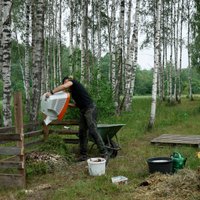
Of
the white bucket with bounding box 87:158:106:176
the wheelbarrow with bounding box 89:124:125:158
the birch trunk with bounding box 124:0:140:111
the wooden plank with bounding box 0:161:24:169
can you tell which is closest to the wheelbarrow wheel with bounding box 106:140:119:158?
the wheelbarrow with bounding box 89:124:125:158

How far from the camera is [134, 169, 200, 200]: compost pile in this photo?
5.97m

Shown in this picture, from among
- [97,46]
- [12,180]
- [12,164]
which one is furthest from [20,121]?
[97,46]

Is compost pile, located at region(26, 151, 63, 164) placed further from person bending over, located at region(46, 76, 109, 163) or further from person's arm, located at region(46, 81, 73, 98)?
person's arm, located at region(46, 81, 73, 98)

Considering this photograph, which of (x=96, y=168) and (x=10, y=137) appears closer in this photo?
(x=10, y=137)

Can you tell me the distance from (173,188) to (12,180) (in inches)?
111

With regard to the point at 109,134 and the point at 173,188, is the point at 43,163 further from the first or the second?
the point at 173,188

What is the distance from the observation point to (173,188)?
6.20 metres

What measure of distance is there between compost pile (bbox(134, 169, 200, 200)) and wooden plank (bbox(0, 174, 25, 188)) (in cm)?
206

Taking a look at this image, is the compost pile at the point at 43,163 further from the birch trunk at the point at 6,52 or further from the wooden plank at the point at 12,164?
the birch trunk at the point at 6,52

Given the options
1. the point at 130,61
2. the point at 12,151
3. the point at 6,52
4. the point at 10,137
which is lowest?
the point at 12,151

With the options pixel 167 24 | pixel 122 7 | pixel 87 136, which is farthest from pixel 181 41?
pixel 87 136

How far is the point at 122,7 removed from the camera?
1703 cm

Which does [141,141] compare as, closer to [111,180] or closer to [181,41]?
[111,180]

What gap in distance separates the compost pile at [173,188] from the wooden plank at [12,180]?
6.75 ft
